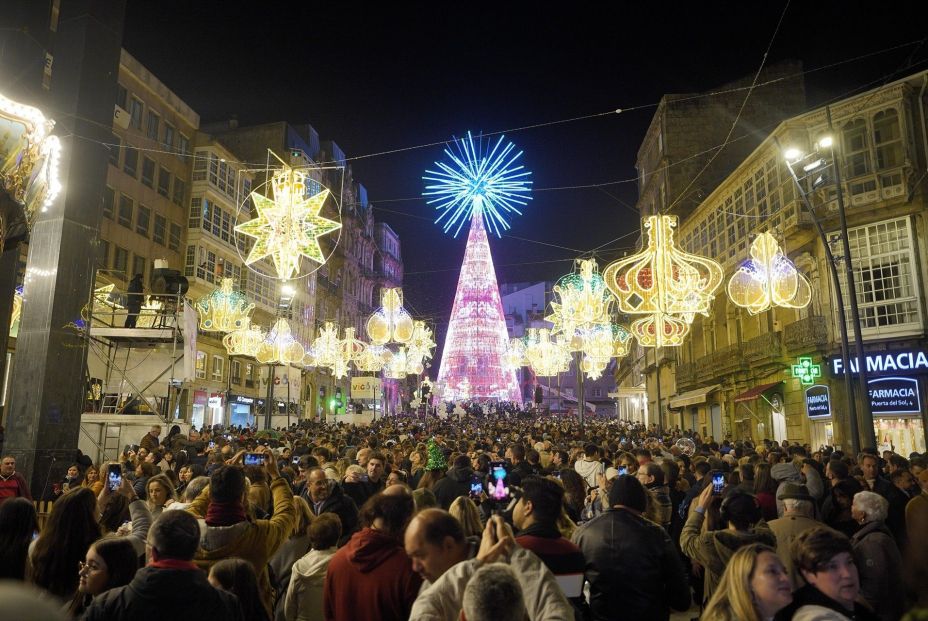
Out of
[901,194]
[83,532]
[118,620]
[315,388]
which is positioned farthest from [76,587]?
[315,388]

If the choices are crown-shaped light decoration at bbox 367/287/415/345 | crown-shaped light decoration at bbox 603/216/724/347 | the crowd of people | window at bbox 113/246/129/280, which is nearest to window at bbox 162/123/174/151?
window at bbox 113/246/129/280

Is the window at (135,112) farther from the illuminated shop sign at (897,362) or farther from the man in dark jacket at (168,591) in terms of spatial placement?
the man in dark jacket at (168,591)

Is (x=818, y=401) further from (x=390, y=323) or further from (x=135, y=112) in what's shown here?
(x=135, y=112)

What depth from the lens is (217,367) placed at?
37.7 metres

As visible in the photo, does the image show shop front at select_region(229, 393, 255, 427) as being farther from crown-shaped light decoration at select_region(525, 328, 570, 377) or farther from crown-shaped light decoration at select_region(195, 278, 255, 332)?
crown-shaped light decoration at select_region(525, 328, 570, 377)

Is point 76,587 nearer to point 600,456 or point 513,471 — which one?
point 513,471

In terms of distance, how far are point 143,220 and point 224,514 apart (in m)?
32.9

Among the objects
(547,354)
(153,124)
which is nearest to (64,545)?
(547,354)

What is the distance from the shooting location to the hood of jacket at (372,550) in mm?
3699

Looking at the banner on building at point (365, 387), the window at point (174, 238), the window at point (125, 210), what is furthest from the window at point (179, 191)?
the banner on building at point (365, 387)

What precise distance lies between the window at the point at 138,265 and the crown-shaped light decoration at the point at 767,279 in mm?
27413

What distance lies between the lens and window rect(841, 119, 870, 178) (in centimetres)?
2381

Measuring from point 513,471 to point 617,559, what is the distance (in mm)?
A: 5606

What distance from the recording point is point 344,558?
3.79 metres
